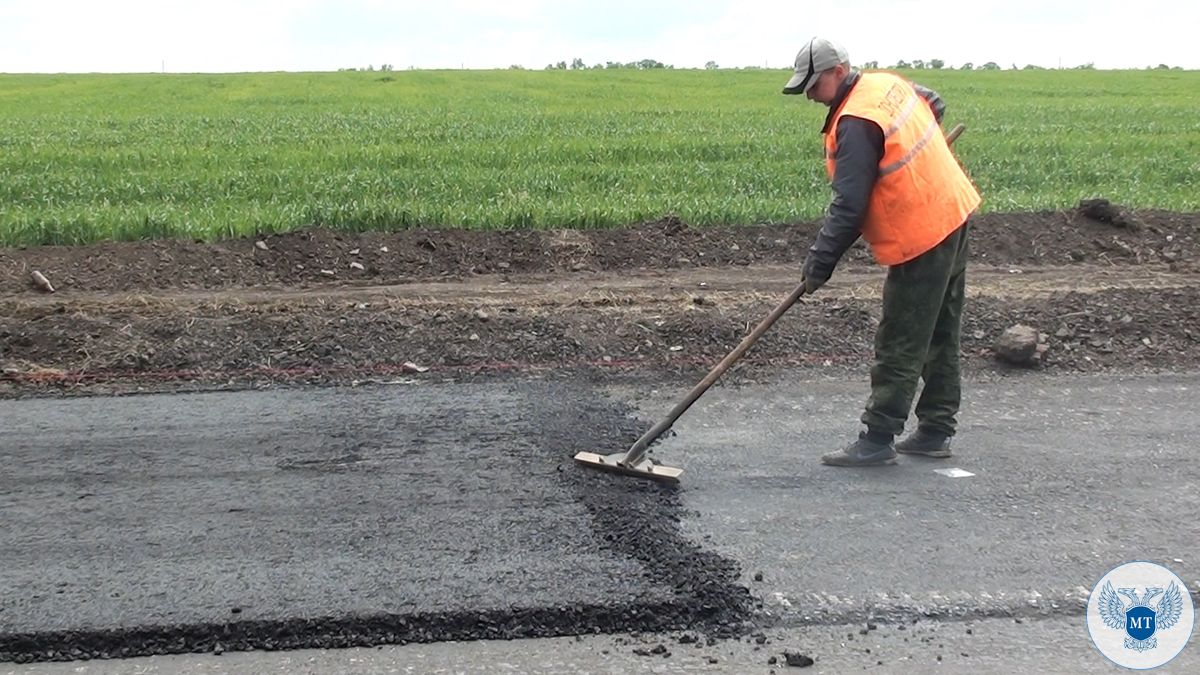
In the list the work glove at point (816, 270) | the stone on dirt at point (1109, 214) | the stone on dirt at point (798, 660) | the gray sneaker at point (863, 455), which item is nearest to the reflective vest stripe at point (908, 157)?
the work glove at point (816, 270)

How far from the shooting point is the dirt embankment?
6.24m

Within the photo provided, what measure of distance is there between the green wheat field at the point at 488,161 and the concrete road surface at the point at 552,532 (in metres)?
4.47

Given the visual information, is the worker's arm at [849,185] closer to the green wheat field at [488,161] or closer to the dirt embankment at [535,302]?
the dirt embankment at [535,302]

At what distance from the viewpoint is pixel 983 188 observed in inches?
496

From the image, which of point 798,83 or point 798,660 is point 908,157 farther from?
point 798,660

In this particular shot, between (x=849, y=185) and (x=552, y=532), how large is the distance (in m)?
1.88

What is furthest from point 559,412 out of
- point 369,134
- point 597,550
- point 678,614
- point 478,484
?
point 369,134

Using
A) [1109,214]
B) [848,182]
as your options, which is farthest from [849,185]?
[1109,214]

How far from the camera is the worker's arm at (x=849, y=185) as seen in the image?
4.31 m

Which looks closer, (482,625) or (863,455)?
(482,625)

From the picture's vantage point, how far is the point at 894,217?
4.46 meters

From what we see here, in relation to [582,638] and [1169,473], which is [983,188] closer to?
[1169,473]

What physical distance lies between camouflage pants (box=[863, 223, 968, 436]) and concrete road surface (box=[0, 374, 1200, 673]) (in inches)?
9.7

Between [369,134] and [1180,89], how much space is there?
98.9 feet
